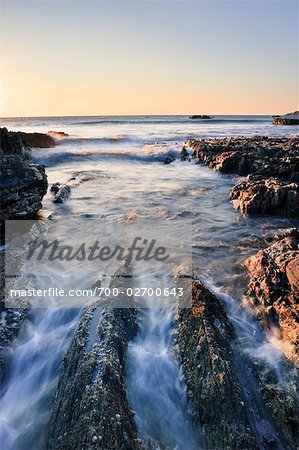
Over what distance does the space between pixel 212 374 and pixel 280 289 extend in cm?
252

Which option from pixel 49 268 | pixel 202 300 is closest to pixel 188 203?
pixel 49 268

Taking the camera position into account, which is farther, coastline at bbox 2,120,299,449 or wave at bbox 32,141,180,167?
wave at bbox 32,141,180,167

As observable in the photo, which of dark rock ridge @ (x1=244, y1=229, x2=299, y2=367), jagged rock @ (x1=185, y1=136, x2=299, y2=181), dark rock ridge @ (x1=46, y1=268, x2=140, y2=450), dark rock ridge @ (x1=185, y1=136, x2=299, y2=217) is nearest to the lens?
dark rock ridge @ (x1=46, y1=268, x2=140, y2=450)

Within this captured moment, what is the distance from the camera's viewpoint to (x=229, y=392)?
153 inches

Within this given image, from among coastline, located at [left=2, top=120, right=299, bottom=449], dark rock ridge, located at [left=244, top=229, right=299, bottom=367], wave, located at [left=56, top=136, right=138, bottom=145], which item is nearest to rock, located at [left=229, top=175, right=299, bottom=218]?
coastline, located at [left=2, top=120, right=299, bottom=449]

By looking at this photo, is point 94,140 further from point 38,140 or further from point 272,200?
point 272,200

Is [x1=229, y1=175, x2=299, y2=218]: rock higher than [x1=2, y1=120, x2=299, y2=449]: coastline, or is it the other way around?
[x1=229, y1=175, x2=299, y2=218]: rock

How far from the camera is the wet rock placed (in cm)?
360

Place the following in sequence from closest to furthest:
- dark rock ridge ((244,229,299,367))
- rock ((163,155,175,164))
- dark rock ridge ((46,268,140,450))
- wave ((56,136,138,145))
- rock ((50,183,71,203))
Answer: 1. dark rock ridge ((46,268,140,450))
2. dark rock ridge ((244,229,299,367))
3. rock ((50,183,71,203))
4. rock ((163,155,175,164))
5. wave ((56,136,138,145))

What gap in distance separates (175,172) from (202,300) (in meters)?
15.7

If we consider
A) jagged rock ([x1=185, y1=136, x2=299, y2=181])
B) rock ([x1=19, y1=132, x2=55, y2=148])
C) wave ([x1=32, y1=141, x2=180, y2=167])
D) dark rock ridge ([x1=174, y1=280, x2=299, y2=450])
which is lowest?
dark rock ridge ([x1=174, y1=280, x2=299, y2=450])

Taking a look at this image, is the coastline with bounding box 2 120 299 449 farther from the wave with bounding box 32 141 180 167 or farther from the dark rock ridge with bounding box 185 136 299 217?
the wave with bounding box 32 141 180 167

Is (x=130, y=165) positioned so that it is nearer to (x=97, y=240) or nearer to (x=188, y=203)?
(x=188, y=203)

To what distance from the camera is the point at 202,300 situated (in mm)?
5340
